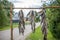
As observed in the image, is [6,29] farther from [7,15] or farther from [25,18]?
[25,18]

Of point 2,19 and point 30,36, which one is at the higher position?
point 2,19

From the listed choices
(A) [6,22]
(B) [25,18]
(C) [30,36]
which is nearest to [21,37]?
(C) [30,36]

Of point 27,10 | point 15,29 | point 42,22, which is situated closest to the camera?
point 42,22

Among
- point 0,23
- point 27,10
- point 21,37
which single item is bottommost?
point 21,37

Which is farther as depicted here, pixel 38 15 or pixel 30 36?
pixel 30 36

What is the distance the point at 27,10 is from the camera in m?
4.48

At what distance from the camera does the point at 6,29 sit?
487 centimetres

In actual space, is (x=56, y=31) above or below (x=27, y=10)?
below

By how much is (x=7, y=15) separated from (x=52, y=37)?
121 centimetres

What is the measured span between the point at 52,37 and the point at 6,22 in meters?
1.16

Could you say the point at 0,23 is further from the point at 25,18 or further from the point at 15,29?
the point at 25,18

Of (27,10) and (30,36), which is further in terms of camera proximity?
(30,36)

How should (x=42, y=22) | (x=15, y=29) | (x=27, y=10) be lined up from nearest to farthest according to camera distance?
(x=42, y=22)
(x=27, y=10)
(x=15, y=29)

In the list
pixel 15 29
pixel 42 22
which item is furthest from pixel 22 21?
pixel 15 29
